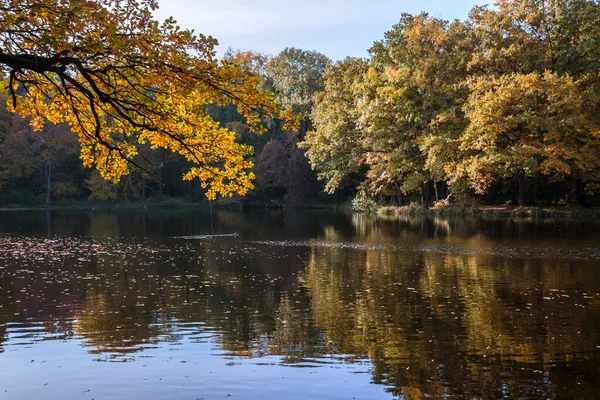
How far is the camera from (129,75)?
718cm

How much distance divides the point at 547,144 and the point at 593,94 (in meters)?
3.88

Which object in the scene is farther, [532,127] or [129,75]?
[532,127]

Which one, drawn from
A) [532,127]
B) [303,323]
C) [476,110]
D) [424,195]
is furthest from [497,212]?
[303,323]

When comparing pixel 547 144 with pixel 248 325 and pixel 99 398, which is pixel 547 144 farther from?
pixel 99 398

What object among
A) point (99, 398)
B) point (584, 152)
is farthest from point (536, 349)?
point (584, 152)

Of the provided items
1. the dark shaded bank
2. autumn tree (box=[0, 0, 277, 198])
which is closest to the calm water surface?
autumn tree (box=[0, 0, 277, 198])

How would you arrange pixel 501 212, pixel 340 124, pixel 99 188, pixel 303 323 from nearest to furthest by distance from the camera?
1. pixel 303 323
2. pixel 501 212
3. pixel 340 124
4. pixel 99 188

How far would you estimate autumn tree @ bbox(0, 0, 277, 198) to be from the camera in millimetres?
6570

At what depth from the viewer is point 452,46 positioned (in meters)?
43.0

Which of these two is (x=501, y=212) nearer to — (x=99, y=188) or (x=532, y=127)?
(x=532, y=127)

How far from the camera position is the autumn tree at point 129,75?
21.6ft

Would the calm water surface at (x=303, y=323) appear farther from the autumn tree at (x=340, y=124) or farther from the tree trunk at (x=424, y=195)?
the autumn tree at (x=340, y=124)

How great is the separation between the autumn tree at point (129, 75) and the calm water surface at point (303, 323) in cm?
277

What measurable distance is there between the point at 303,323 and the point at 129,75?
5896 mm
